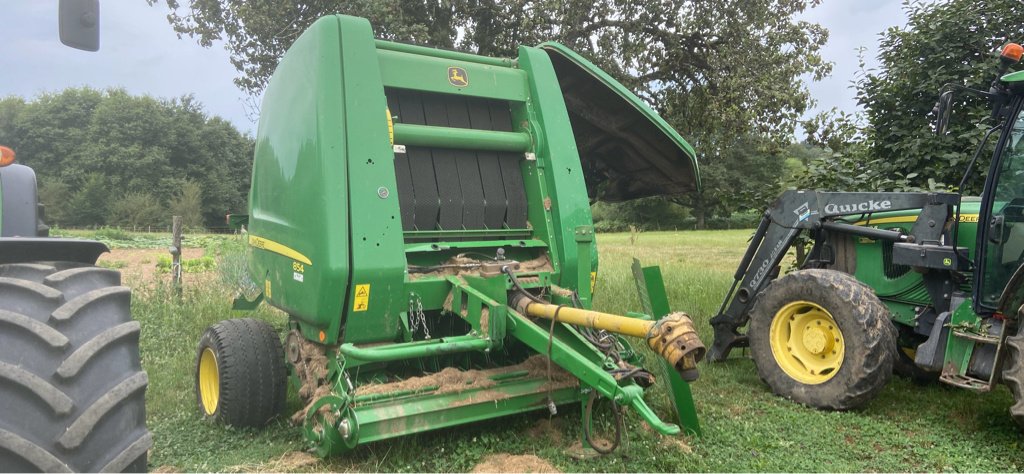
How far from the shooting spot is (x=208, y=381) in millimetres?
4504

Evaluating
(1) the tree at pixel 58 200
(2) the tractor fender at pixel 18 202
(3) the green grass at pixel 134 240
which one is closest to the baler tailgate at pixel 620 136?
(2) the tractor fender at pixel 18 202

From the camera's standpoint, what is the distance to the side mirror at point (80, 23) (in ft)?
8.01

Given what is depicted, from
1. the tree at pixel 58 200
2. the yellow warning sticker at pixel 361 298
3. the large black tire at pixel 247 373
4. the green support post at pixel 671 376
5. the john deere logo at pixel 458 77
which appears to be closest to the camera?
the yellow warning sticker at pixel 361 298

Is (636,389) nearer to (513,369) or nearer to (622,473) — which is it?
(622,473)

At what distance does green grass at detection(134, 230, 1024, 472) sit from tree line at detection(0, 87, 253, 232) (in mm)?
46260

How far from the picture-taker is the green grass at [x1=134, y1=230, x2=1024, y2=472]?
3.59 meters

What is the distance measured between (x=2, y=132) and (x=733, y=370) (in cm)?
537

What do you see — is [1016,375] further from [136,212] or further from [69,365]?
[136,212]

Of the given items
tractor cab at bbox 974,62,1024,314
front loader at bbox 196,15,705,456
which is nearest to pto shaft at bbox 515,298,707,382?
front loader at bbox 196,15,705,456

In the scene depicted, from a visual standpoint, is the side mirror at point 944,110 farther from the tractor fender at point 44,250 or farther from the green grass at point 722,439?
the tractor fender at point 44,250

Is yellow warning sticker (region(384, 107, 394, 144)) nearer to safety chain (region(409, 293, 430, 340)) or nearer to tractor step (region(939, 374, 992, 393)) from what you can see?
safety chain (region(409, 293, 430, 340))

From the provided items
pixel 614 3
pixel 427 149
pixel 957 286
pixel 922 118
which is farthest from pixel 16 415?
pixel 614 3

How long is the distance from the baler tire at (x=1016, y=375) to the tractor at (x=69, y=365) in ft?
14.0

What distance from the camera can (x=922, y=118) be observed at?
684 centimetres
